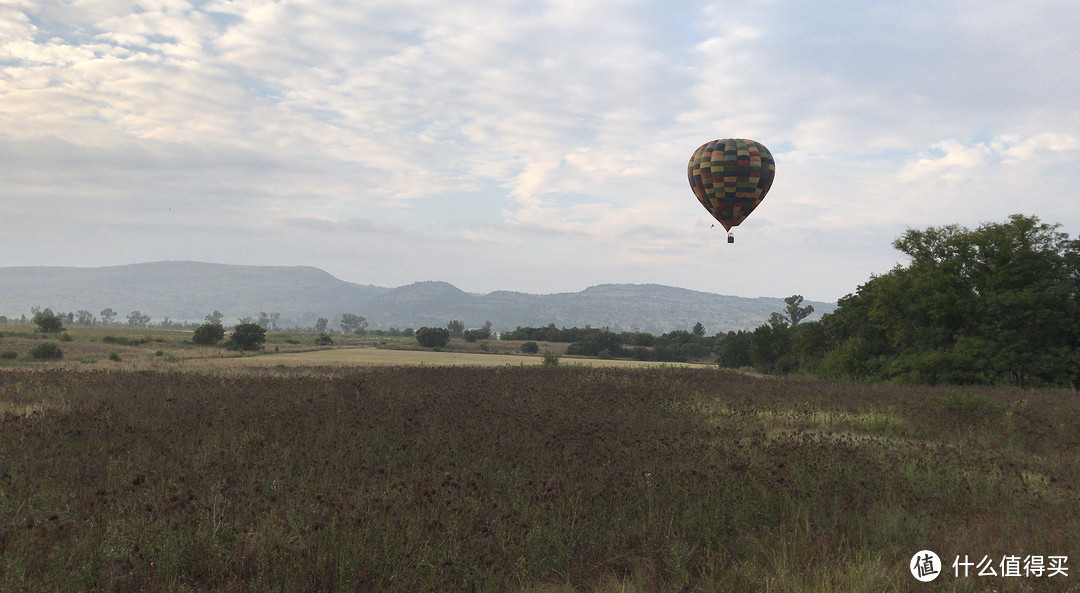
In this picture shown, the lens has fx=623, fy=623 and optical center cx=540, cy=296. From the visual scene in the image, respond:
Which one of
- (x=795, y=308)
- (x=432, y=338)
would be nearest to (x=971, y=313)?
(x=795, y=308)

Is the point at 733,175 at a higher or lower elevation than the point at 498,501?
higher

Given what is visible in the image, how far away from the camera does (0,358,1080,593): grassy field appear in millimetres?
5289

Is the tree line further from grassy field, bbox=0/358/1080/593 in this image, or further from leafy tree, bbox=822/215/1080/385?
grassy field, bbox=0/358/1080/593

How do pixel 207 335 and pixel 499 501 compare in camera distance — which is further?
pixel 207 335

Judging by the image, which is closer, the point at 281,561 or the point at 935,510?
the point at 281,561

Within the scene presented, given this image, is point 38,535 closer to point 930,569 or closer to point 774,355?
point 930,569

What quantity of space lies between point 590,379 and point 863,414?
992cm

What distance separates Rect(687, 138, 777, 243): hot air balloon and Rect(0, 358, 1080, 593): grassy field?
62.2ft

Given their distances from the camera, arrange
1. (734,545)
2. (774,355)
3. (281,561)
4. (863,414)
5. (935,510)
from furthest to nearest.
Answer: (774,355), (863,414), (935,510), (734,545), (281,561)

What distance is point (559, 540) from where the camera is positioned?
600 centimetres

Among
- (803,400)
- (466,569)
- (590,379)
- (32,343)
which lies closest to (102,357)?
(32,343)

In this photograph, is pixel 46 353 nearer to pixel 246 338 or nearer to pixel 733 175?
pixel 246 338

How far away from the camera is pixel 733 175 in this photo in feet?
100

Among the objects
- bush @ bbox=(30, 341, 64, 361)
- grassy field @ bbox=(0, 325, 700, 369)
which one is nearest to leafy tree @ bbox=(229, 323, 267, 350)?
grassy field @ bbox=(0, 325, 700, 369)
